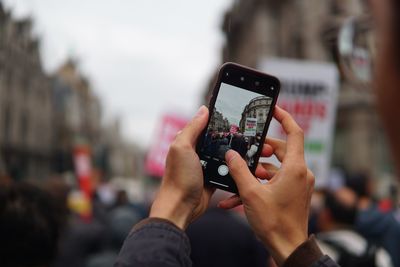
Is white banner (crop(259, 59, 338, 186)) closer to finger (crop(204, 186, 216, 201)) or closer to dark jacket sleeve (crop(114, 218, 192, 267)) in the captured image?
finger (crop(204, 186, 216, 201))

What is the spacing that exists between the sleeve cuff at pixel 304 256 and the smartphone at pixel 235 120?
265 mm

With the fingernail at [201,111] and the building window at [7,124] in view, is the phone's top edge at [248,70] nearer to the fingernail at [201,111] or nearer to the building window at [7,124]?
the fingernail at [201,111]

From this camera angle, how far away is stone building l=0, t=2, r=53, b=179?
462cm

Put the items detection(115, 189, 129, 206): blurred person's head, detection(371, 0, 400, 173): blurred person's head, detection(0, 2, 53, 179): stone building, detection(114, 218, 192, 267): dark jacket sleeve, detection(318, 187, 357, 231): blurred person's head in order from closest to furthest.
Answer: detection(371, 0, 400, 173): blurred person's head → detection(114, 218, 192, 267): dark jacket sleeve → detection(0, 2, 53, 179): stone building → detection(318, 187, 357, 231): blurred person's head → detection(115, 189, 129, 206): blurred person's head

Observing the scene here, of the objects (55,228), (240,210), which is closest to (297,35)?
(240,210)

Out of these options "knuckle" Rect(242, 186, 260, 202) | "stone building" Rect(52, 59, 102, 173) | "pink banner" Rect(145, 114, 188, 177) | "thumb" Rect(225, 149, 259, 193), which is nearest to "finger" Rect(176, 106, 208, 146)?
"thumb" Rect(225, 149, 259, 193)

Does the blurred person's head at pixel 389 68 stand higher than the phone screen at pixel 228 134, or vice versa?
the blurred person's head at pixel 389 68

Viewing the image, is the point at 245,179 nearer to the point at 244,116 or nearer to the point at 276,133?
the point at 244,116

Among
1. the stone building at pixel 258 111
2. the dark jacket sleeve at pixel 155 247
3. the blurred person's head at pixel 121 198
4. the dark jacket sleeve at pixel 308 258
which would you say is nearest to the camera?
the dark jacket sleeve at pixel 155 247

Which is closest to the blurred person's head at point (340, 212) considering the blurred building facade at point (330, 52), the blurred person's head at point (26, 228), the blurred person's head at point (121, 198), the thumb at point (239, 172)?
the blurred person's head at point (26, 228)

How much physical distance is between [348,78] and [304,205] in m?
4.13

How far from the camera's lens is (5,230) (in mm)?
2467

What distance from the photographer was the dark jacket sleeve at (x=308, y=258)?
1508 mm

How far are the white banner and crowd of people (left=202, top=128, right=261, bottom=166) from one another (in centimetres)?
431
